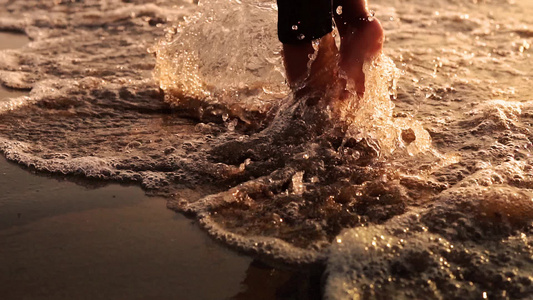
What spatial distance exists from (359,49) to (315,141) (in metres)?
0.48

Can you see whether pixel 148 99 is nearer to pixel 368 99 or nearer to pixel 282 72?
pixel 282 72

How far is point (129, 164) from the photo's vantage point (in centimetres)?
241

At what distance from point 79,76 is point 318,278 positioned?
7.27ft

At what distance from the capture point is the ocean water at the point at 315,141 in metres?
1.81

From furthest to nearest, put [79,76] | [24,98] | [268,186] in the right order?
[79,76], [24,98], [268,186]

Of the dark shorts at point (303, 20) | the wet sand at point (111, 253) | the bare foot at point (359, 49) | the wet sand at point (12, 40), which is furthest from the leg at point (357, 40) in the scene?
the wet sand at point (12, 40)

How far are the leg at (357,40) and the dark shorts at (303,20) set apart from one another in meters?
0.17

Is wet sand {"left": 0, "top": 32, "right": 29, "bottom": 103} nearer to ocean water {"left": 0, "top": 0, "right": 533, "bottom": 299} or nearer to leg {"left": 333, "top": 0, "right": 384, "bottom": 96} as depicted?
ocean water {"left": 0, "top": 0, "right": 533, "bottom": 299}

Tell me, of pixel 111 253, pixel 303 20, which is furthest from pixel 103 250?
pixel 303 20

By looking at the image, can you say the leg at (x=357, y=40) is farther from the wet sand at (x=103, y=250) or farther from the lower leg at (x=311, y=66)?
the wet sand at (x=103, y=250)

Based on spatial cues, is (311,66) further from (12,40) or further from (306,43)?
(12,40)

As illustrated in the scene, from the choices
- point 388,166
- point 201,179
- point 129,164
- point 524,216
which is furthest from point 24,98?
point 524,216

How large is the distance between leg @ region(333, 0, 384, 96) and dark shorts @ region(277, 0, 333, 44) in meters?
0.17

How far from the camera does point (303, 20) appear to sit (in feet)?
8.15
